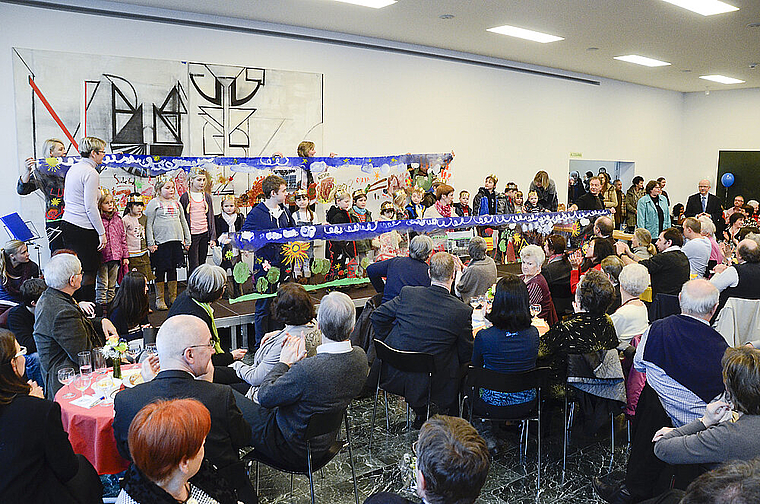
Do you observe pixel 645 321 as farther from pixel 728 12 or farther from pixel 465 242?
pixel 728 12

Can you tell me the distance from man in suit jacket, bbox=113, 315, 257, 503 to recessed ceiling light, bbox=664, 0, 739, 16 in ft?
22.7

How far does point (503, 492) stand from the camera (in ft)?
12.2

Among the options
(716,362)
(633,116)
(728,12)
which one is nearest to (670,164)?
(633,116)

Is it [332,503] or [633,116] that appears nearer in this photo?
[332,503]

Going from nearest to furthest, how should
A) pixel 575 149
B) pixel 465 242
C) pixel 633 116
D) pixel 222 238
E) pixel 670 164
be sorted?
pixel 222 238, pixel 465 242, pixel 575 149, pixel 633 116, pixel 670 164

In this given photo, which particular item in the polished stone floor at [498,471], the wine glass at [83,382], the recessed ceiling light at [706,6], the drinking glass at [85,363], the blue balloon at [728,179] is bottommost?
the polished stone floor at [498,471]

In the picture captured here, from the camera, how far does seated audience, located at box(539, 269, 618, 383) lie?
12.5 feet

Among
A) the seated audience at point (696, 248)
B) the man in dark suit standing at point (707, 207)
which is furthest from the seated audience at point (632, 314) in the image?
the man in dark suit standing at point (707, 207)

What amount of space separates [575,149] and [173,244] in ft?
31.9

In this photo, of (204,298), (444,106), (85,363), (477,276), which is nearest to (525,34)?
(444,106)

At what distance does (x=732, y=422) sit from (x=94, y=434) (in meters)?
2.94

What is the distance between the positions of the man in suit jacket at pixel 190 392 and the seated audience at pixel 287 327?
713mm

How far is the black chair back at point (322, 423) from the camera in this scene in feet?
9.82

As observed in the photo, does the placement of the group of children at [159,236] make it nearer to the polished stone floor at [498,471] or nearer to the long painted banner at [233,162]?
the long painted banner at [233,162]
